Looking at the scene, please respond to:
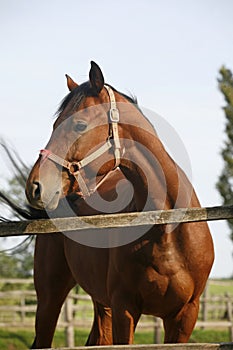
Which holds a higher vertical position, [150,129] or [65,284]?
[150,129]

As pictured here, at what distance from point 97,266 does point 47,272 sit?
3.55 ft

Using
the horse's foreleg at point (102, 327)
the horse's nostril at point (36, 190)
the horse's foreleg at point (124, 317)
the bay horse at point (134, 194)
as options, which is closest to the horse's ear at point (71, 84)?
the bay horse at point (134, 194)

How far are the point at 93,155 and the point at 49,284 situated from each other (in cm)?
213

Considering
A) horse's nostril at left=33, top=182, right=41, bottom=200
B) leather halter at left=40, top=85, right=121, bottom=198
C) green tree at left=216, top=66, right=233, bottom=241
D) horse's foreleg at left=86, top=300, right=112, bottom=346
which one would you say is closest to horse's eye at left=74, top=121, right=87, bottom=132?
leather halter at left=40, top=85, right=121, bottom=198

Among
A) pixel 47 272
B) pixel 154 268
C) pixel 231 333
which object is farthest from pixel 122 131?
pixel 231 333

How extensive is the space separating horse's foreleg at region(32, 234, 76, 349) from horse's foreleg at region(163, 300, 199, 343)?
5.60ft

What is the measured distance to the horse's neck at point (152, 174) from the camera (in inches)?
186

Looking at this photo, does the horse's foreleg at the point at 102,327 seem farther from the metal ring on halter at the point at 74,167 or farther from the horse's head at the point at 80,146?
the metal ring on halter at the point at 74,167

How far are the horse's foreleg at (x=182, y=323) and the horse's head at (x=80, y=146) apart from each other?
1118 mm

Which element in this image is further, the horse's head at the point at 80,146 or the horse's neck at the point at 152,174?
the horse's neck at the point at 152,174

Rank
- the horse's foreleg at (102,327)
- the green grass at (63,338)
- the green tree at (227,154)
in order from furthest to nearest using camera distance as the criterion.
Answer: the green tree at (227,154) < the green grass at (63,338) < the horse's foreleg at (102,327)

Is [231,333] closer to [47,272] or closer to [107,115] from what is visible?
[47,272]

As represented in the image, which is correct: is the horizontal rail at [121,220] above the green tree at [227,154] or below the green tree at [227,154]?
below

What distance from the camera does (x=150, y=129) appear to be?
193 inches
